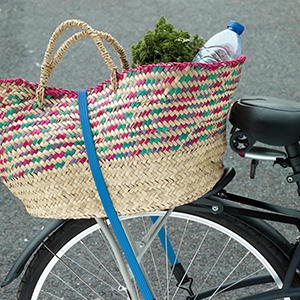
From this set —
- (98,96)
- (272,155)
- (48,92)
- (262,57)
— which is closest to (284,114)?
→ (272,155)

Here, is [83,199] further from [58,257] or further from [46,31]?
[46,31]

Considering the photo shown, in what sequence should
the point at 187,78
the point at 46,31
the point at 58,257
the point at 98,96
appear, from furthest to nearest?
the point at 46,31 → the point at 58,257 → the point at 98,96 → the point at 187,78

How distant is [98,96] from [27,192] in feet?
1.13

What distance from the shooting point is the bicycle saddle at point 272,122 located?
44.4 inches

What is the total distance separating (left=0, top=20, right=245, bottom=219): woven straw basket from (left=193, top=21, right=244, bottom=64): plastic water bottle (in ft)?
0.35

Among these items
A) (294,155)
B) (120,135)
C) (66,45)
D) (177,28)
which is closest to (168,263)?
(294,155)

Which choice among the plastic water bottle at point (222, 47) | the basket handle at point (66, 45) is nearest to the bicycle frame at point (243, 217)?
the plastic water bottle at point (222, 47)

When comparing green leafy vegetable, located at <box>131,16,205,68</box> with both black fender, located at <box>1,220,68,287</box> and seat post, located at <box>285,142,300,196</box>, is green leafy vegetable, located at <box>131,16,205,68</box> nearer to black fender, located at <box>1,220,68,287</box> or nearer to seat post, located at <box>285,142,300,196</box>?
seat post, located at <box>285,142,300,196</box>

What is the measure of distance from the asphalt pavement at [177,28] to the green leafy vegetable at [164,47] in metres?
1.69

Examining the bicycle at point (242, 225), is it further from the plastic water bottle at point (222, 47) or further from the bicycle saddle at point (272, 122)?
the plastic water bottle at point (222, 47)

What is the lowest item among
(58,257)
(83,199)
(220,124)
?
(58,257)

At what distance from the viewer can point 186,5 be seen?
4508 millimetres

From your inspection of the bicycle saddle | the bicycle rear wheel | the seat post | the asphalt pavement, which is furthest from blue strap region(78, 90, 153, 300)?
the asphalt pavement

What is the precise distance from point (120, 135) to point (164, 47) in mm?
276
